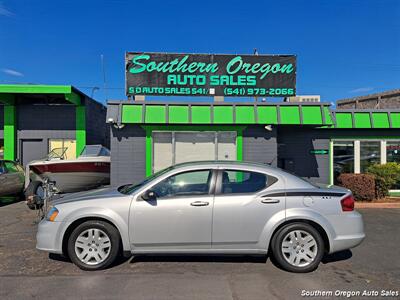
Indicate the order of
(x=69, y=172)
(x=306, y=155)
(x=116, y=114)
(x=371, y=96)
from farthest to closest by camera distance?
1. (x=371, y=96)
2. (x=306, y=155)
3. (x=69, y=172)
4. (x=116, y=114)

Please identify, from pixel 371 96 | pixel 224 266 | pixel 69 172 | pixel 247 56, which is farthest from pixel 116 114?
pixel 371 96

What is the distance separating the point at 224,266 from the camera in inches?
185

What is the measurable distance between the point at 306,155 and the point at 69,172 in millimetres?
8676

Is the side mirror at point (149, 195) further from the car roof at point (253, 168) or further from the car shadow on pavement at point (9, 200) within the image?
the car shadow on pavement at point (9, 200)

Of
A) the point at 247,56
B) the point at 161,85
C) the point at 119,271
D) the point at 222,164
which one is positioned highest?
the point at 247,56

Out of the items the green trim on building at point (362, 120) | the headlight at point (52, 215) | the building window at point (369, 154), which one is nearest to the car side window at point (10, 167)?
the headlight at point (52, 215)

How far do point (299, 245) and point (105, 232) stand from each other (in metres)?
2.77

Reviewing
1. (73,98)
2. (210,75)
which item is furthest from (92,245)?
(73,98)

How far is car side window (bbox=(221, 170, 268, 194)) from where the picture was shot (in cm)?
467

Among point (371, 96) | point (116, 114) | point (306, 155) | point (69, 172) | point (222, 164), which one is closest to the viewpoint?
point (222, 164)

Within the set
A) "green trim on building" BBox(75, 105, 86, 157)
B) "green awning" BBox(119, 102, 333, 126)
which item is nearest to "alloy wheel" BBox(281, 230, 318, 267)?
"green awning" BBox(119, 102, 333, 126)

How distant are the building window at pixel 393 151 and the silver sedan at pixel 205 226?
352 inches

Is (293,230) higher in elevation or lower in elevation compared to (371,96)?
lower

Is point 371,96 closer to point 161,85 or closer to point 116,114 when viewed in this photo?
point 161,85
